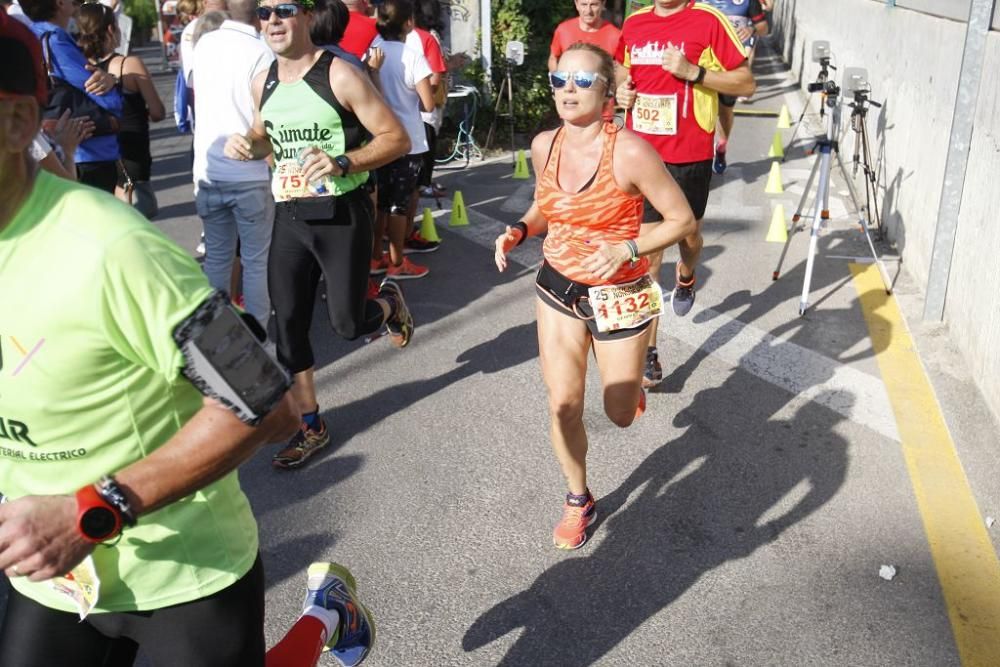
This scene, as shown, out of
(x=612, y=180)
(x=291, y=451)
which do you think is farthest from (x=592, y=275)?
(x=291, y=451)

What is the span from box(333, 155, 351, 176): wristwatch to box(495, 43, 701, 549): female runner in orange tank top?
927 mm

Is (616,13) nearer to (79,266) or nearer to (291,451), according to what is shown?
(291,451)

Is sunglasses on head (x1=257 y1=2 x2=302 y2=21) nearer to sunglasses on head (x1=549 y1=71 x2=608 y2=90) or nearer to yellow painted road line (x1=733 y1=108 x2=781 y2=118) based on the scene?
sunglasses on head (x1=549 y1=71 x2=608 y2=90)

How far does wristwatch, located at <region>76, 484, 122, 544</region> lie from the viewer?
64.1 inches

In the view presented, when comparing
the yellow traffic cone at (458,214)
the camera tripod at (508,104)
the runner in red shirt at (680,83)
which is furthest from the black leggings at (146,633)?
the camera tripod at (508,104)

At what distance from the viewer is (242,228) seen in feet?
18.0

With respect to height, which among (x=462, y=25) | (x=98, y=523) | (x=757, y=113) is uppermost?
(x=462, y=25)

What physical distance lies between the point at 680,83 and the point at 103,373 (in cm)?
426

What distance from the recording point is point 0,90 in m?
1.56

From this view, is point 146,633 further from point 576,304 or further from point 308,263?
point 308,263

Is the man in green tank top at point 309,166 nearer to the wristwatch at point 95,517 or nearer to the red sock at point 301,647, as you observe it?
the red sock at point 301,647

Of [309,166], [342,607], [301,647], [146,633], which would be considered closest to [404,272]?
[309,166]

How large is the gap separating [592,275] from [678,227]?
40 centimetres

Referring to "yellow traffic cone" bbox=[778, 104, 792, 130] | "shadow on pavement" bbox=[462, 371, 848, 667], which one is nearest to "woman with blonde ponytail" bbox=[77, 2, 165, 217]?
"shadow on pavement" bbox=[462, 371, 848, 667]
